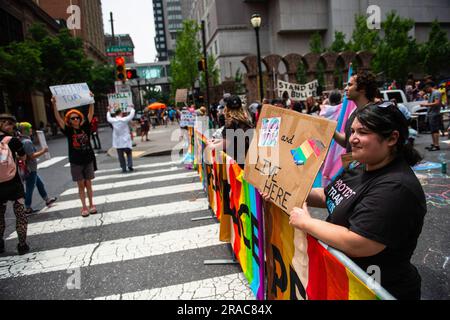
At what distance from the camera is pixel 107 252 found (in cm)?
448

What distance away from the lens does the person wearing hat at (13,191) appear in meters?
4.45

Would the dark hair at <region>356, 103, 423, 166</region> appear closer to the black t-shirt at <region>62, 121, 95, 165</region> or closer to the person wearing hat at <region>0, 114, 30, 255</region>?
the person wearing hat at <region>0, 114, 30, 255</region>

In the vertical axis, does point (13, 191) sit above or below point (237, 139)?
below

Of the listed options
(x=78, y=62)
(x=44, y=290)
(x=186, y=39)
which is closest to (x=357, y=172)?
(x=44, y=290)

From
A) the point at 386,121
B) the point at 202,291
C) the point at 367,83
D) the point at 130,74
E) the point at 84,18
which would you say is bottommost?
the point at 202,291

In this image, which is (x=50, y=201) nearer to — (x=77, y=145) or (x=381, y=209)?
(x=77, y=145)

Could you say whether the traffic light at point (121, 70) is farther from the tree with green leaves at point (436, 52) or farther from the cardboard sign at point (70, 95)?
the tree with green leaves at point (436, 52)

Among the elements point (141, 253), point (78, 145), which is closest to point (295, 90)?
point (78, 145)

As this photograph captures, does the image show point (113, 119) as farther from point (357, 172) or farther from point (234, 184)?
point (357, 172)

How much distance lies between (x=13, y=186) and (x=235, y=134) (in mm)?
3150

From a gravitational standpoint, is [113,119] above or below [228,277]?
above

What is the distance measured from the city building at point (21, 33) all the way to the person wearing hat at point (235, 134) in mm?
29681

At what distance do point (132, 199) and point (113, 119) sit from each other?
363 centimetres
